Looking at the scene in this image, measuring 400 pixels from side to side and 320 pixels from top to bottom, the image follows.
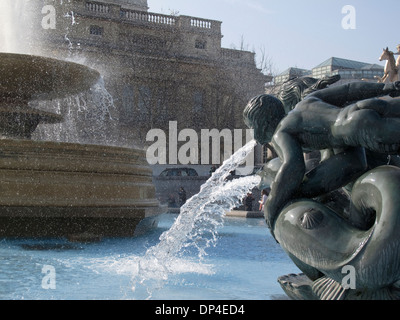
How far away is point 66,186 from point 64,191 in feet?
0.23

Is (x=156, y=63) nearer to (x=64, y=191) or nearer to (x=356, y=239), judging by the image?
(x=64, y=191)

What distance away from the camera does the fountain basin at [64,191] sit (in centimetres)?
671

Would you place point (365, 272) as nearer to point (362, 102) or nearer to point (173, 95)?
point (362, 102)

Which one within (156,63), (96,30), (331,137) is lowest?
(331,137)

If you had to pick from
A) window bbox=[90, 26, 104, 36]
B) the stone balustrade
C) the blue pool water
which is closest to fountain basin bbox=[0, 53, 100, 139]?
the blue pool water

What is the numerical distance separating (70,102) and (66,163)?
1020 inches

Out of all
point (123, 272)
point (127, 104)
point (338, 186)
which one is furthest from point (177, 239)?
point (127, 104)

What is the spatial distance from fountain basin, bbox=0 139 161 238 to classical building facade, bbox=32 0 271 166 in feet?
91.8

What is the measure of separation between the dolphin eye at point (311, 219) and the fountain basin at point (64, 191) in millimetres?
4519

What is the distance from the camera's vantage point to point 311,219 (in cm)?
282

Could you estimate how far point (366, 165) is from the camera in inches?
122

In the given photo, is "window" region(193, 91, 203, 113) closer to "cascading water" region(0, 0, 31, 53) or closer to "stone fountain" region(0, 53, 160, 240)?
"cascading water" region(0, 0, 31, 53)

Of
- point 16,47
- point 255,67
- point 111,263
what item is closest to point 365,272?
point 111,263

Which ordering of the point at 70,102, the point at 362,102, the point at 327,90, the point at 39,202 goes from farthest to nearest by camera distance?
the point at 70,102, the point at 39,202, the point at 327,90, the point at 362,102
